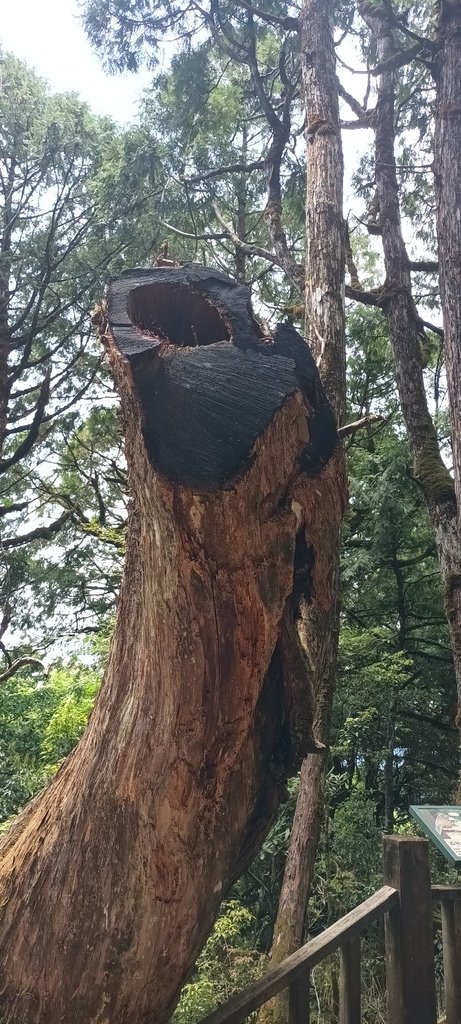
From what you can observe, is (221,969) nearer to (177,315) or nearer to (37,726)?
(37,726)

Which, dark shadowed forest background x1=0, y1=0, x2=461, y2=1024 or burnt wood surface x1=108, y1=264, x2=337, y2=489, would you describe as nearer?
burnt wood surface x1=108, y1=264, x2=337, y2=489

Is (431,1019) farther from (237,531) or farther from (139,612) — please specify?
(237,531)

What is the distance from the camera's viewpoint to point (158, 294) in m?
1.63

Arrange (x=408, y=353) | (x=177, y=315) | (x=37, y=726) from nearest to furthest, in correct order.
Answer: (x=177, y=315) < (x=408, y=353) < (x=37, y=726)

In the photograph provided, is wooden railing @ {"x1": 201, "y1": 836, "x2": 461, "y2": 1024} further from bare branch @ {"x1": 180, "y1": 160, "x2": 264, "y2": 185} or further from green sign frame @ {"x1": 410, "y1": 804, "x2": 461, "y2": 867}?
bare branch @ {"x1": 180, "y1": 160, "x2": 264, "y2": 185}

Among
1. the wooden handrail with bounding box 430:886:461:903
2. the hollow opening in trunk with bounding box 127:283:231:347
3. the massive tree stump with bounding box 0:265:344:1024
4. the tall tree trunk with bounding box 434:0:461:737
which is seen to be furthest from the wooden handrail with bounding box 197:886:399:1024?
the tall tree trunk with bounding box 434:0:461:737

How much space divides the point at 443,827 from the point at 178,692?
1590 mm

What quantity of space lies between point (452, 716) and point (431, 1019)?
659 centimetres

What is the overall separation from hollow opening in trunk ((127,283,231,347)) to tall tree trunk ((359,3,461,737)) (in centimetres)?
366

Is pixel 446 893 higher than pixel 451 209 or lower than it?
lower

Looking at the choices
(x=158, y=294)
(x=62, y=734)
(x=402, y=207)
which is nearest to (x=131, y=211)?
(x=402, y=207)

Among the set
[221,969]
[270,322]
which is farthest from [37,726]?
[270,322]

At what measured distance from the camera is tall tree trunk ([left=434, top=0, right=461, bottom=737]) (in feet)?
15.2

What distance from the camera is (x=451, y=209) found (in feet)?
16.6
